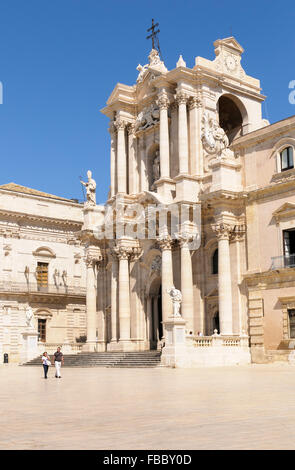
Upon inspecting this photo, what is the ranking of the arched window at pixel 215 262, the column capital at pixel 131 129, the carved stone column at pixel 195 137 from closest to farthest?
1. the arched window at pixel 215 262
2. the carved stone column at pixel 195 137
3. the column capital at pixel 131 129

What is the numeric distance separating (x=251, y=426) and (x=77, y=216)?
1680 inches

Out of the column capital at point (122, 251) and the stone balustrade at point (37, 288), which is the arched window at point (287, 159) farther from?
the stone balustrade at point (37, 288)

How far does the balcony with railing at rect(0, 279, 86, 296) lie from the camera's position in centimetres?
4488

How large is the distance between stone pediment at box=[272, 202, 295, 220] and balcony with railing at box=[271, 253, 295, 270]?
6.36 ft

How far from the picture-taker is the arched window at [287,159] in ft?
101

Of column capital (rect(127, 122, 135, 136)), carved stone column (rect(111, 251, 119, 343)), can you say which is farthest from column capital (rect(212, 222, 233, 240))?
column capital (rect(127, 122, 135, 136))

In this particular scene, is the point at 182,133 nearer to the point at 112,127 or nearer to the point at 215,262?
the point at 215,262

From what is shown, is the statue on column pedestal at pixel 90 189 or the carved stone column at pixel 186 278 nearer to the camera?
the carved stone column at pixel 186 278

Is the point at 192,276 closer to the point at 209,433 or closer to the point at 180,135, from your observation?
the point at 180,135

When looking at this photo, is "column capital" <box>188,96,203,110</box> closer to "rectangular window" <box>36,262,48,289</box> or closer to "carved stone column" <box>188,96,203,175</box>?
"carved stone column" <box>188,96,203,175</box>

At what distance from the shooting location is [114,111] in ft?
134

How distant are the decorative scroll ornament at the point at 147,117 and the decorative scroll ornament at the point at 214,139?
12.1 ft

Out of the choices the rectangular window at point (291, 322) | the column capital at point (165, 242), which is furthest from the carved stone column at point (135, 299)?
the rectangular window at point (291, 322)
